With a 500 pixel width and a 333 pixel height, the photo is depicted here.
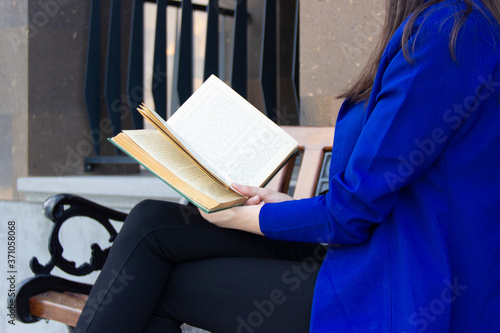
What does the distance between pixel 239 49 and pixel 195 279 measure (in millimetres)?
2162

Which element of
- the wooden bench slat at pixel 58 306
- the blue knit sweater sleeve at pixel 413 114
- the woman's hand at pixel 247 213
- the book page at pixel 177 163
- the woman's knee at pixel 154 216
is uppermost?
the blue knit sweater sleeve at pixel 413 114

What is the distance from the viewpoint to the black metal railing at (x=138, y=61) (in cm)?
330

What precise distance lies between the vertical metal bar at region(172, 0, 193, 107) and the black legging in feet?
6.31

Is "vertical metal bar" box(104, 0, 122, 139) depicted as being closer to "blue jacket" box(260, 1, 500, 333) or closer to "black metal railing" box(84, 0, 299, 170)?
"black metal railing" box(84, 0, 299, 170)

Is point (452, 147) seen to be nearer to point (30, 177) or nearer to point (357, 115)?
point (357, 115)

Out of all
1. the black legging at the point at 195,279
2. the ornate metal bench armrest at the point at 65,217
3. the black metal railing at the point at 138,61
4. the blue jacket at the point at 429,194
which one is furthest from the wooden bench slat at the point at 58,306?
the black metal railing at the point at 138,61

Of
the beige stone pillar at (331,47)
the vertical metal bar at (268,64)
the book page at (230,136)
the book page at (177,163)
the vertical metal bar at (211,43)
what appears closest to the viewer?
the book page at (177,163)

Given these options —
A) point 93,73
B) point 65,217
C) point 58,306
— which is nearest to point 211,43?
point 93,73

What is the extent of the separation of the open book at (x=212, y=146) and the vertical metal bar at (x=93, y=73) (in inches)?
84.3

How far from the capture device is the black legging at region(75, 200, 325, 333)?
1298 mm

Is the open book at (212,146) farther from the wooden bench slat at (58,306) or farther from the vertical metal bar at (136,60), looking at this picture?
the vertical metal bar at (136,60)

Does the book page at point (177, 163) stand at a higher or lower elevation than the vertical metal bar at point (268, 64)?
lower

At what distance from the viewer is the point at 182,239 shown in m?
1.44

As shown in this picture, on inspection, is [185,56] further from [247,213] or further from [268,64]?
[247,213]
